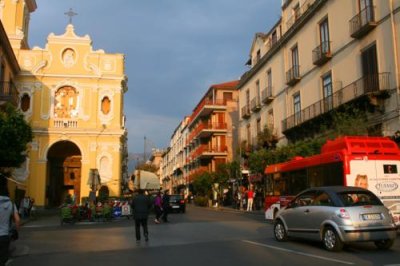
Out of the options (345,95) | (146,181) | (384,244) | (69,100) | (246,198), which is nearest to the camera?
(384,244)

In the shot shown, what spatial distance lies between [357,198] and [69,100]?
39.7 metres

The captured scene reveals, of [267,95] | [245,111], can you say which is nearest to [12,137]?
[267,95]

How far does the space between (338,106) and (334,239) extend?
617 inches

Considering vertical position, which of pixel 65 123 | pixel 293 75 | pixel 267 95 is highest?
pixel 293 75

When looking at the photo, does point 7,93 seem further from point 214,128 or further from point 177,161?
point 177,161

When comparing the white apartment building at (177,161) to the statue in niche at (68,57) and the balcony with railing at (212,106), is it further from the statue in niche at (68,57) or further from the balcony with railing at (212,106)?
the statue in niche at (68,57)

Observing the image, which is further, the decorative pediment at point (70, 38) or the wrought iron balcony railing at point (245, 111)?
the decorative pediment at point (70, 38)

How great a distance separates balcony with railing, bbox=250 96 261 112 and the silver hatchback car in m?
28.9

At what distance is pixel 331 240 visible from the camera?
449 inches

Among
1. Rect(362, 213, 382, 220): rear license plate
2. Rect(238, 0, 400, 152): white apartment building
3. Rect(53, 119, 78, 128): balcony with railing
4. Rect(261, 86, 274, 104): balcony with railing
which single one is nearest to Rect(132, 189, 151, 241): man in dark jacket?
Rect(362, 213, 382, 220): rear license plate

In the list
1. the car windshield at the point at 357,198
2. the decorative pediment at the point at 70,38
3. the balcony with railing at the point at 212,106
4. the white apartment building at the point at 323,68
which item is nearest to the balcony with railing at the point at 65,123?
the decorative pediment at the point at 70,38

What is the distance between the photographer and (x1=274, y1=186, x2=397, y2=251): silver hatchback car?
36.1 ft

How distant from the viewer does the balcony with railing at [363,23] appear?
77.8ft

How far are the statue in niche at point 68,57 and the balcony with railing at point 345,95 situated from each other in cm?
2497
